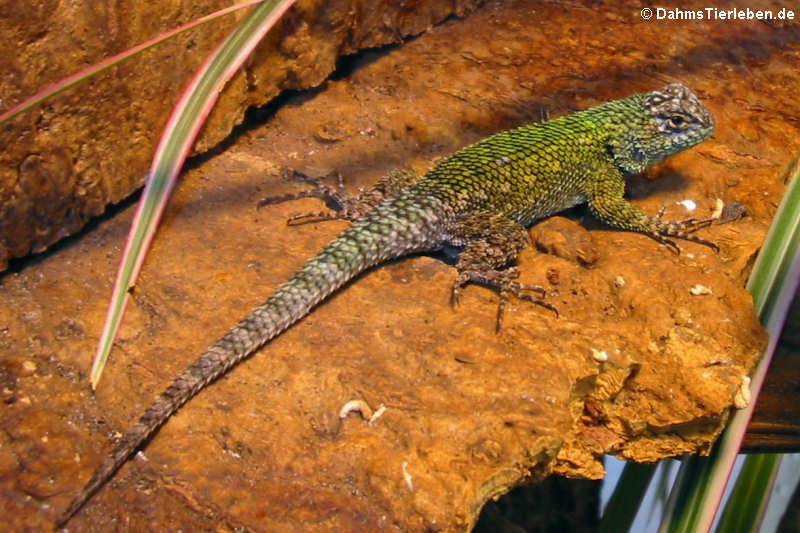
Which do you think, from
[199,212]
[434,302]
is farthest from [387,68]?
[434,302]

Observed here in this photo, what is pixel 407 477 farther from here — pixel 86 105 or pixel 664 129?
pixel 664 129

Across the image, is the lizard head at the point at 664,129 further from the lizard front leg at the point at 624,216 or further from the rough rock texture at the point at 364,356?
the rough rock texture at the point at 364,356

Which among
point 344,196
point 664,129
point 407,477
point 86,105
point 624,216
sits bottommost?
point 407,477

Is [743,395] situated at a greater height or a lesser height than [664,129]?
lesser

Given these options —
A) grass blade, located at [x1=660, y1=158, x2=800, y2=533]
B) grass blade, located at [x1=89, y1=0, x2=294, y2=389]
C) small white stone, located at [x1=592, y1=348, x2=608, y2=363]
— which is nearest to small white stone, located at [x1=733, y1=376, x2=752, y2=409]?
grass blade, located at [x1=660, y1=158, x2=800, y2=533]

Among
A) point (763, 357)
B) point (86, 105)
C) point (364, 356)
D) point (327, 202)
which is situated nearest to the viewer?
point (364, 356)

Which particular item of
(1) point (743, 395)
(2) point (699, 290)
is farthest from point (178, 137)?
(1) point (743, 395)
